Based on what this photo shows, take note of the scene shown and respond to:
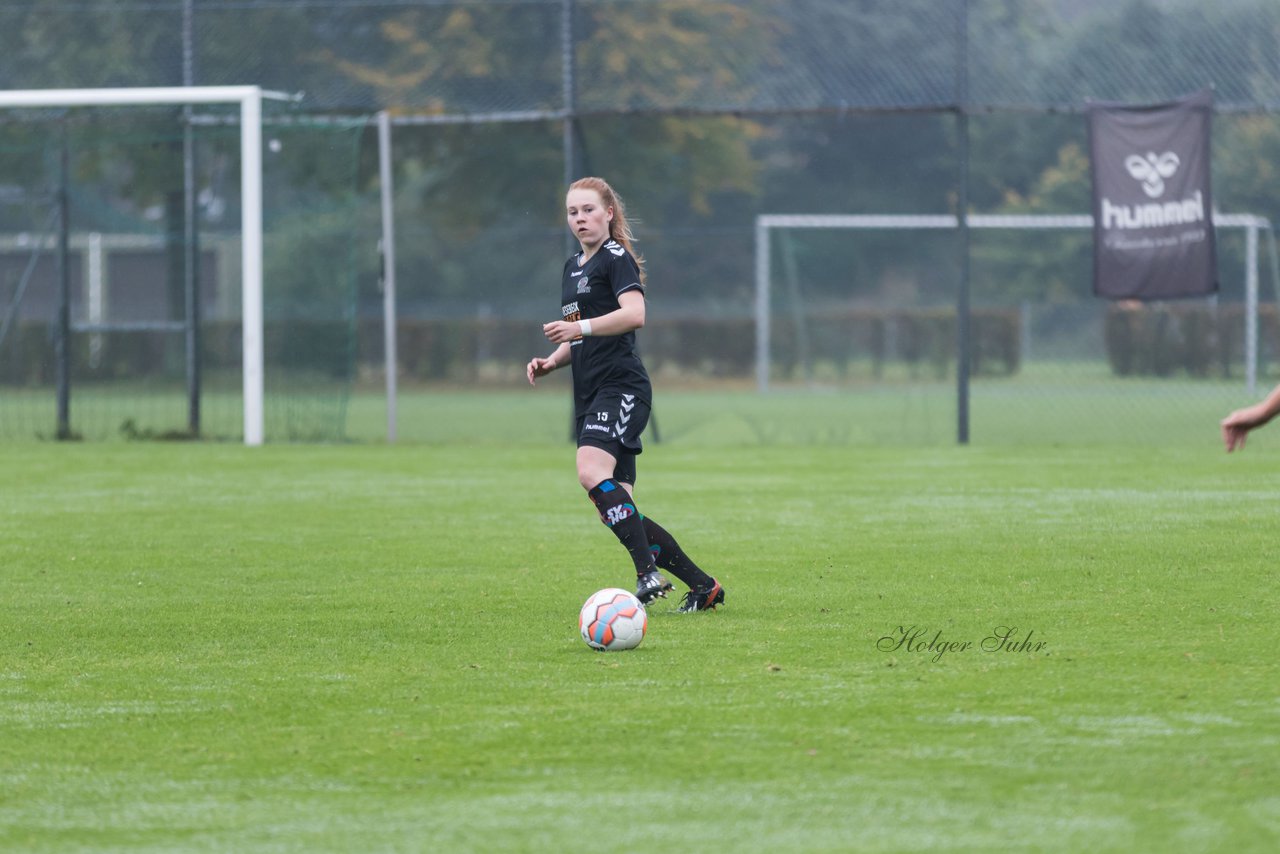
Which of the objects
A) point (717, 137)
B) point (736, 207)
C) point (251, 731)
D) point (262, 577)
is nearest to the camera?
point (251, 731)

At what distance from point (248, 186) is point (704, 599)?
961cm

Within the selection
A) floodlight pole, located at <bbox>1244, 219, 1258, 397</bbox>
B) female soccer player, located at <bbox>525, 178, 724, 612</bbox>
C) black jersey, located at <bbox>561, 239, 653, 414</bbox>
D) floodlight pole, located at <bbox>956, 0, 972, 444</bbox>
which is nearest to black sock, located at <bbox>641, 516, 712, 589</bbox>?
female soccer player, located at <bbox>525, 178, 724, 612</bbox>

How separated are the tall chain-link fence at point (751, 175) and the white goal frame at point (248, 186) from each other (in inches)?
46.1

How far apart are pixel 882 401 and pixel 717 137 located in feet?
24.6

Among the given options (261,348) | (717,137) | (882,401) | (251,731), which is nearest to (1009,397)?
(882,401)

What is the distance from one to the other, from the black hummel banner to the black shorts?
29.1 ft

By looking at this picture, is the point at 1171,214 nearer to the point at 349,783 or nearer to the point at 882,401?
the point at 882,401

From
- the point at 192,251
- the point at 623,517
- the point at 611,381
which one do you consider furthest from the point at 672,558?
the point at 192,251

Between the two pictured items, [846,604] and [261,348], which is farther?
[261,348]

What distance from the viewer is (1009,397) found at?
80.7 ft

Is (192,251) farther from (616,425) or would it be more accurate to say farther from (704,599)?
(704,599)

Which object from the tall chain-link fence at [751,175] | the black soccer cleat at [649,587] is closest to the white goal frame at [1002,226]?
the tall chain-link fence at [751,175]

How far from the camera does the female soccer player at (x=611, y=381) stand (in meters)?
6.49

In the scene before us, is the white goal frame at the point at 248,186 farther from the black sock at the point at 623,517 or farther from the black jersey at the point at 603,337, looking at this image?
the black sock at the point at 623,517
